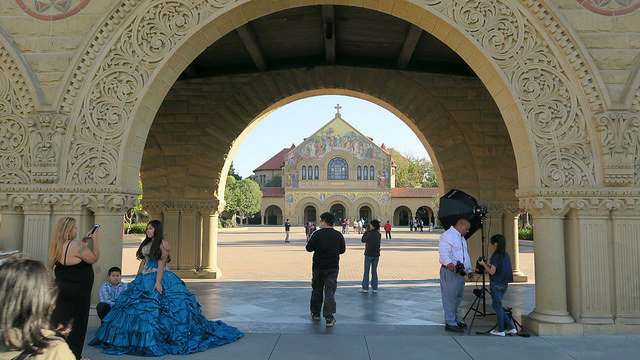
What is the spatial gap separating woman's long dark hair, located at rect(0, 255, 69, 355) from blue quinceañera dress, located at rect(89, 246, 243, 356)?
308cm

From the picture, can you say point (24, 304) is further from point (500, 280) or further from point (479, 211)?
point (479, 211)

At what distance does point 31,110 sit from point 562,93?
681 centimetres

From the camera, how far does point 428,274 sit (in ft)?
38.3

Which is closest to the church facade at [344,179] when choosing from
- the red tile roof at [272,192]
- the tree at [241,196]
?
the red tile roof at [272,192]

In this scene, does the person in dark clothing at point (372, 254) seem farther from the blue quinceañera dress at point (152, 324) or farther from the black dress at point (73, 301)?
the black dress at point (73, 301)

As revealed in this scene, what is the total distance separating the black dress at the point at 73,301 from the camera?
371cm

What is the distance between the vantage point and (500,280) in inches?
210

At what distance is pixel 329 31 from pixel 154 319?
616cm

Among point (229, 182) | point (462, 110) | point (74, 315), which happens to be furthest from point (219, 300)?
point (229, 182)

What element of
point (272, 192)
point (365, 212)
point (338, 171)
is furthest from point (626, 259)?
point (272, 192)

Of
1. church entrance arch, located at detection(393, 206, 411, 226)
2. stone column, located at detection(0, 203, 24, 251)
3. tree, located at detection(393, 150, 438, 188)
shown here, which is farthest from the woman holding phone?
tree, located at detection(393, 150, 438, 188)

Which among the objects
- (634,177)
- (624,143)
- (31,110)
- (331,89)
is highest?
(331,89)

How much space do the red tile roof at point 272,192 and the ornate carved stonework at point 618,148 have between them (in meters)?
53.6

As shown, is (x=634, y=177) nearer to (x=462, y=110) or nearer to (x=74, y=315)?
(x=462, y=110)
